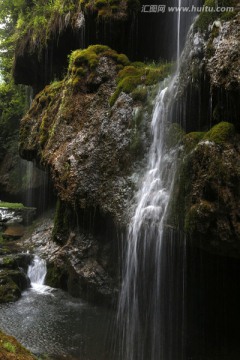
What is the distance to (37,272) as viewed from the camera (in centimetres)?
1112

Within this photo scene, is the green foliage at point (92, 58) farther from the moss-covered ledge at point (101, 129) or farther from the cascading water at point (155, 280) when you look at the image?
the cascading water at point (155, 280)

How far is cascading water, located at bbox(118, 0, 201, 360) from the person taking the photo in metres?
6.73

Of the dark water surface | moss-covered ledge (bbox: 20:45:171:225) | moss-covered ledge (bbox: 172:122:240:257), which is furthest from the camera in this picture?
moss-covered ledge (bbox: 20:45:171:225)

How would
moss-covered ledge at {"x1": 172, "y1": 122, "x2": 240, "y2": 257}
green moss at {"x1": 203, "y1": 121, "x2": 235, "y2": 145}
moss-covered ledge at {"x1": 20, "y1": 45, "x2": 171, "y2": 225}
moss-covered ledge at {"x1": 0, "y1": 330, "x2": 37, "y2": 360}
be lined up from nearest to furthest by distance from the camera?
1. moss-covered ledge at {"x1": 0, "y1": 330, "x2": 37, "y2": 360}
2. moss-covered ledge at {"x1": 172, "y1": 122, "x2": 240, "y2": 257}
3. green moss at {"x1": 203, "y1": 121, "x2": 235, "y2": 145}
4. moss-covered ledge at {"x1": 20, "y1": 45, "x2": 171, "y2": 225}

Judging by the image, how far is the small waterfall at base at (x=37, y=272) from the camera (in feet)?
35.4

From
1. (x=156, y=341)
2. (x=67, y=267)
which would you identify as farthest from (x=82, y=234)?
(x=156, y=341)

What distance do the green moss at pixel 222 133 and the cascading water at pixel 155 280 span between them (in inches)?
46.7

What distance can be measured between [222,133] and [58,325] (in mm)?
5218

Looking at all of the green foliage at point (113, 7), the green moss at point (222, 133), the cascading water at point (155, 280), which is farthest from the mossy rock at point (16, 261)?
the green foliage at point (113, 7)

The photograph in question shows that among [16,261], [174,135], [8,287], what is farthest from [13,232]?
[174,135]

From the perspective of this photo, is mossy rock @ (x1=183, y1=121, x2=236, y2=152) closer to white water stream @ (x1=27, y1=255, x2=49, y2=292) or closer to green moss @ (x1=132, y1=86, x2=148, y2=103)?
green moss @ (x1=132, y1=86, x2=148, y2=103)

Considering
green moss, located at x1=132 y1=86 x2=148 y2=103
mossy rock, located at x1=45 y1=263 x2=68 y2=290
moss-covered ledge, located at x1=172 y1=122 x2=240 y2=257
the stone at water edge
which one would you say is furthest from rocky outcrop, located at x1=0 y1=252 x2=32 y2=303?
green moss, located at x1=132 y1=86 x2=148 y2=103

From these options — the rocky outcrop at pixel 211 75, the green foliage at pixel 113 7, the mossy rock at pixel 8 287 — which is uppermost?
the green foliage at pixel 113 7

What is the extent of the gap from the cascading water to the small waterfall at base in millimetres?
3857
